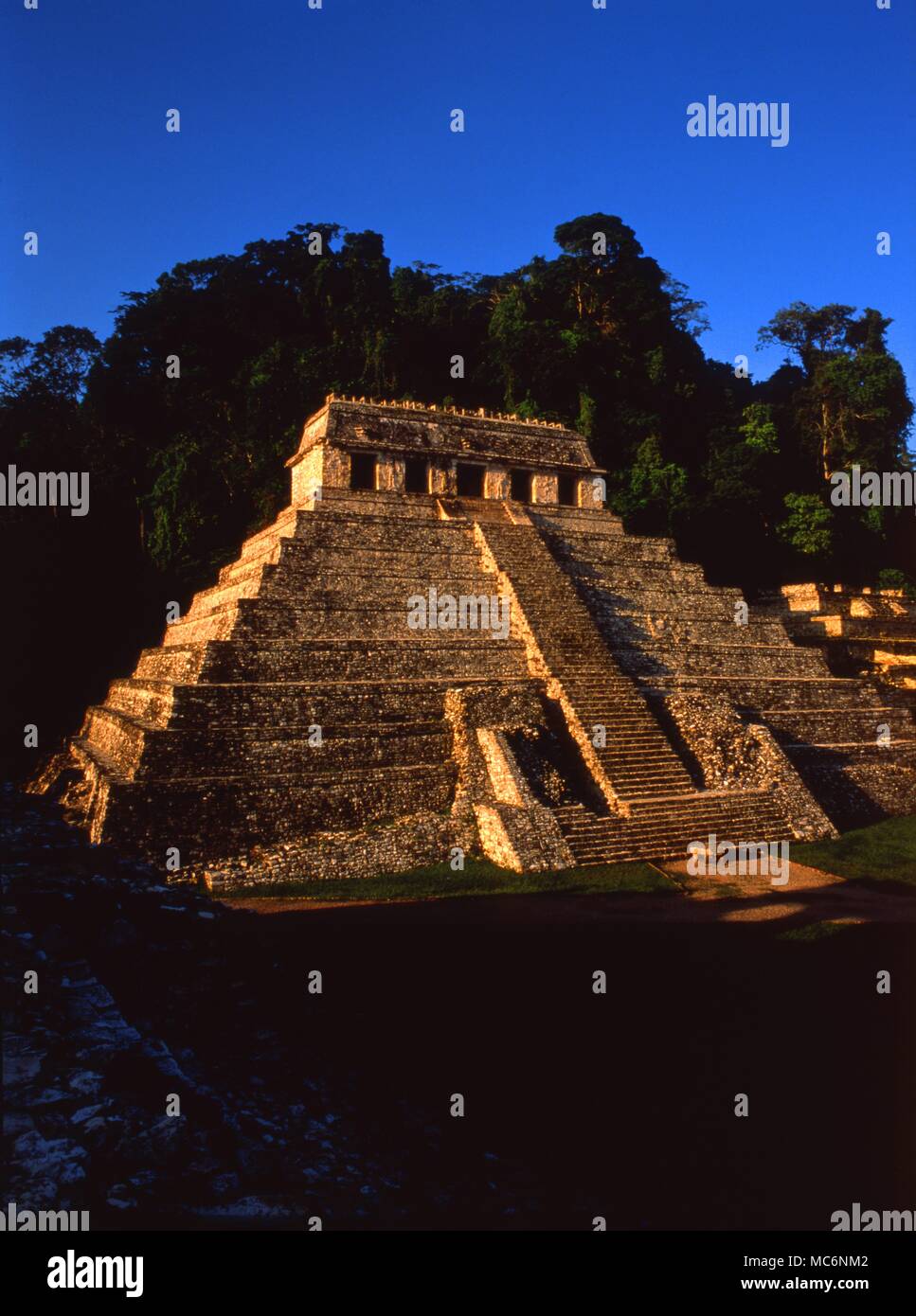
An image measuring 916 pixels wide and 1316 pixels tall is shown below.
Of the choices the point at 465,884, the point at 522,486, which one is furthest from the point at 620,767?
the point at 522,486

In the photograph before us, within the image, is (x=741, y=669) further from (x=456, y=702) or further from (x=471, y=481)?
(x=471, y=481)

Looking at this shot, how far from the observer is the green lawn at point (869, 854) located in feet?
48.4

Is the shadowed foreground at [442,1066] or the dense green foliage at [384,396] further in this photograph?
the dense green foliage at [384,396]

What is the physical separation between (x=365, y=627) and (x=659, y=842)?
25.5ft

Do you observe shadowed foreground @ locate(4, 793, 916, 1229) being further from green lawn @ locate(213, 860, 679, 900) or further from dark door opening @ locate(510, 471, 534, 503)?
dark door opening @ locate(510, 471, 534, 503)

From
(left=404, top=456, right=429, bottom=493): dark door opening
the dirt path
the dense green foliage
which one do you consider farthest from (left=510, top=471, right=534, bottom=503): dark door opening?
the dirt path

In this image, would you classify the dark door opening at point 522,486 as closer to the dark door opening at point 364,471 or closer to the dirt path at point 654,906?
the dark door opening at point 364,471

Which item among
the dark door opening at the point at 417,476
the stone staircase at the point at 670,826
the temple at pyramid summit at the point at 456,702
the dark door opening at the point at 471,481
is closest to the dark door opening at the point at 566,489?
the temple at pyramid summit at the point at 456,702

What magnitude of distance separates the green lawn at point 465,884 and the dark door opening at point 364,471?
13.3 meters

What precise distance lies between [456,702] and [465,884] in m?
4.43

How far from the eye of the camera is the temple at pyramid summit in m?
14.6

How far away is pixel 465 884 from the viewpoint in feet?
44.2

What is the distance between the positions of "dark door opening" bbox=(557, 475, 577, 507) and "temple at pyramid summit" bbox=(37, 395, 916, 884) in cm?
34

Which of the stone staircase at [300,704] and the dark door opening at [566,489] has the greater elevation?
the dark door opening at [566,489]
